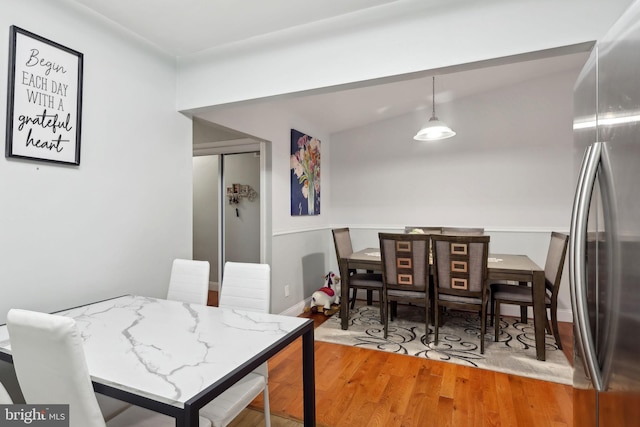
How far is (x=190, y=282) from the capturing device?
2072 millimetres

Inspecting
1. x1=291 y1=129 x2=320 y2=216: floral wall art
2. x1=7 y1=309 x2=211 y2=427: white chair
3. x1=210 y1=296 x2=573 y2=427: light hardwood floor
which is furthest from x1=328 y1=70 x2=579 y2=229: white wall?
x1=7 y1=309 x2=211 y2=427: white chair

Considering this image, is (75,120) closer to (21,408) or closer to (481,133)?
(21,408)

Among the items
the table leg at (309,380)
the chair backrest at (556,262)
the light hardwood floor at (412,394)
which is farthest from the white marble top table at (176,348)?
the chair backrest at (556,262)

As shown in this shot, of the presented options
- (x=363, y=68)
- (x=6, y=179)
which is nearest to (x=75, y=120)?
(x=6, y=179)

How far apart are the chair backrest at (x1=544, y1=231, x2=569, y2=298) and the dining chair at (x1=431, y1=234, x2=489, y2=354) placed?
61 centimetres

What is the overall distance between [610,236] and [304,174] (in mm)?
3383

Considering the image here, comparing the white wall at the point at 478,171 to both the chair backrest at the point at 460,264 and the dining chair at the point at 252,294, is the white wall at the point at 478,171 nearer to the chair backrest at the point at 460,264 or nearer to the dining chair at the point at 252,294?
the chair backrest at the point at 460,264

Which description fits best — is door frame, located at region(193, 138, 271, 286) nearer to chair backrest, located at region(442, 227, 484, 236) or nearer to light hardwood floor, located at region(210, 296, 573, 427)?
light hardwood floor, located at region(210, 296, 573, 427)

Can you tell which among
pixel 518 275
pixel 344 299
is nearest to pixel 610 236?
pixel 518 275

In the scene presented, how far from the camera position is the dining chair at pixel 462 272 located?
2.75m

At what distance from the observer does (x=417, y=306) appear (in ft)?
13.3

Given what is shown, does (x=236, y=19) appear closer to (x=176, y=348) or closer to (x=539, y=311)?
(x=176, y=348)

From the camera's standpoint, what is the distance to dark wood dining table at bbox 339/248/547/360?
2.70 meters

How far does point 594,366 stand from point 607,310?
175mm
